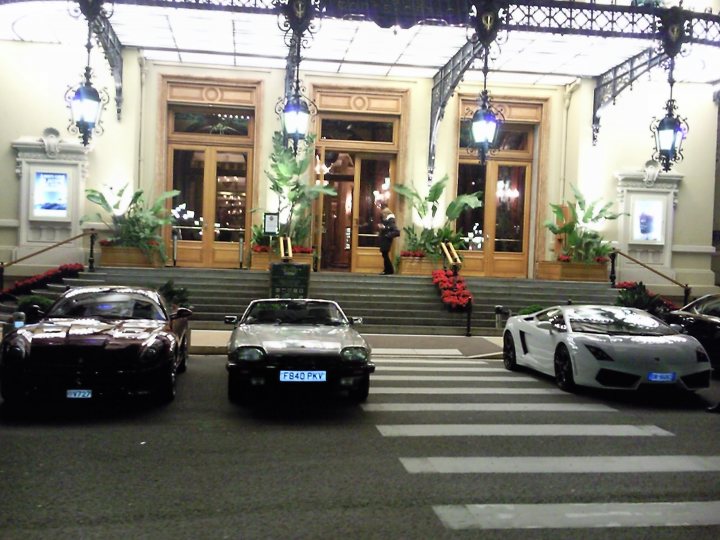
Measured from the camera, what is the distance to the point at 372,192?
24.2 meters

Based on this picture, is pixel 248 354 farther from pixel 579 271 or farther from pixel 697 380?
pixel 579 271

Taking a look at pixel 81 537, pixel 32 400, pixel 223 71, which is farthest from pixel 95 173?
pixel 81 537

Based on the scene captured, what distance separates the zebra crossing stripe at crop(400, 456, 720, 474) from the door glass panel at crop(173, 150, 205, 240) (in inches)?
707

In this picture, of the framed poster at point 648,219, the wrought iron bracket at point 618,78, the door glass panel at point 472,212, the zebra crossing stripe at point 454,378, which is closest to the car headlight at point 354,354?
the zebra crossing stripe at point 454,378

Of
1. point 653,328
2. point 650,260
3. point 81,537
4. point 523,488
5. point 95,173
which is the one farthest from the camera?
point 650,260

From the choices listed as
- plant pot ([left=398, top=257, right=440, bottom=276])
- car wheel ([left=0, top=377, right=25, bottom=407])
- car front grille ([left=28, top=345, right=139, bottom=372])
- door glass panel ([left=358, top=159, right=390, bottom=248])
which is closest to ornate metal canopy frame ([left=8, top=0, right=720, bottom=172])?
plant pot ([left=398, top=257, right=440, bottom=276])

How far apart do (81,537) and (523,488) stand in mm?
3210

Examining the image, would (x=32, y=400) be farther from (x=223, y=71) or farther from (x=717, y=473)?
(x=223, y=71)

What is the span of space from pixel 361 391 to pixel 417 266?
12855 mm

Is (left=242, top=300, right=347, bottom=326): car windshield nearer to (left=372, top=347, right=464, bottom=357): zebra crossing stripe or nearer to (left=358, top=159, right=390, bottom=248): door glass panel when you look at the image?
(left=372, top=347, right=464, bottom=357): zebra crossing stripe

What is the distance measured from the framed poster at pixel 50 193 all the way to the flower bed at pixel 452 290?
10.8m

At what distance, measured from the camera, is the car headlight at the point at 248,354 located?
8375 millimetres

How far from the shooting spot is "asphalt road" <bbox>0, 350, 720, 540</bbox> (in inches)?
191

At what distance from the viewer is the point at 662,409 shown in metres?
9.38
